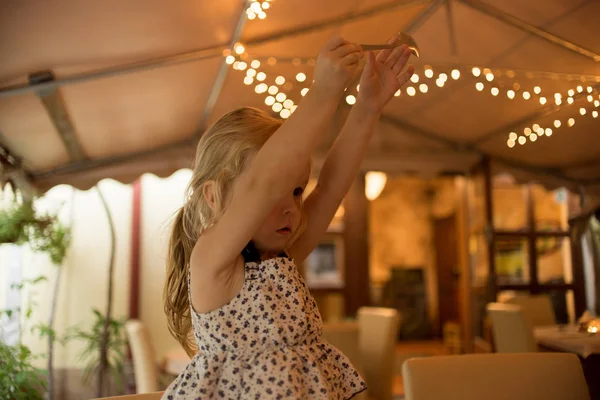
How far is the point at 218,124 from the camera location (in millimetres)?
938

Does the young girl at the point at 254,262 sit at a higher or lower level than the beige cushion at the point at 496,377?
higher

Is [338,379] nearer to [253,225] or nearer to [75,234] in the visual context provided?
[253,225]

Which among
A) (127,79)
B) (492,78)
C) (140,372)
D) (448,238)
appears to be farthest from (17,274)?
(448,238)

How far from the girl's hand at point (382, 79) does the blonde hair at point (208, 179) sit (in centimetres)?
→ 20

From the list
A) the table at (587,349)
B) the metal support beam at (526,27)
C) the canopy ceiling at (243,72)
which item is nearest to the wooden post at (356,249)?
the canopy ceiling at (243,72)

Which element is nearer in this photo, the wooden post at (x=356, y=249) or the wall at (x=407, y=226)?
the wooden post at (x=356, y=249)

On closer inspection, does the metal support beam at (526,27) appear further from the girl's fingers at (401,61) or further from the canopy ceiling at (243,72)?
the girl's fingers at (401,61)

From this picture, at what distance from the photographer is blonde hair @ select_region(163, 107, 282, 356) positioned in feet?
2.91

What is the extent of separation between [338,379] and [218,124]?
0.42 m

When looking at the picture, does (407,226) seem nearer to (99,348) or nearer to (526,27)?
(99,348)

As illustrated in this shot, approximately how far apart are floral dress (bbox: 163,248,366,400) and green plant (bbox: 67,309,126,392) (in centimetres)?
415

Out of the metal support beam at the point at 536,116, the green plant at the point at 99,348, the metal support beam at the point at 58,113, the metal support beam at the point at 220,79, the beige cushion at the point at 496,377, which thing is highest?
the metal support beam at the point at 220,79

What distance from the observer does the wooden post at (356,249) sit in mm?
5789

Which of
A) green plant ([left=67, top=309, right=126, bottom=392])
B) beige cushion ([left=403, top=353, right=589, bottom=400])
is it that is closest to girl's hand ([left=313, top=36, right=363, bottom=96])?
beige cushion ([left=403, top=353, right=589, bottom=400])
